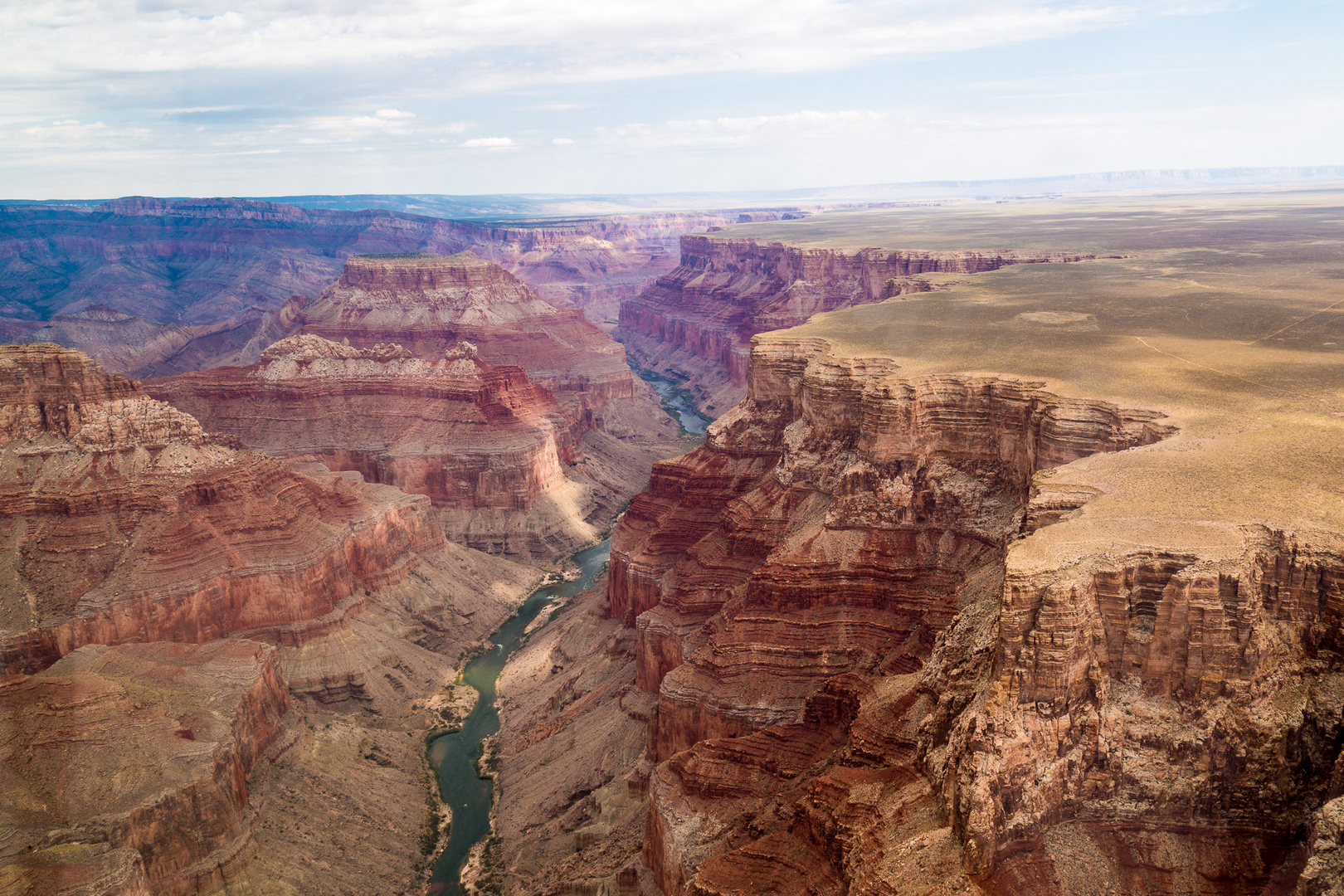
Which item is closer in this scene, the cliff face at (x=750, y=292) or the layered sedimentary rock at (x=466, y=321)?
the cliff face at (x=750, y=292)

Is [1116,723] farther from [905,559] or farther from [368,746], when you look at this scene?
[368,746]

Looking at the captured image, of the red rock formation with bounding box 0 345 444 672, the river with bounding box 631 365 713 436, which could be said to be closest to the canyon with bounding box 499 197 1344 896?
the red rock formation with bounding box 0 345 444 672

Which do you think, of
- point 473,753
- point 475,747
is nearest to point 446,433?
point 475,747

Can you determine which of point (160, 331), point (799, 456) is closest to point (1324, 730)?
point (799, 456)

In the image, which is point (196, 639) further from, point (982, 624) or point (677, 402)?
point (677, 402)

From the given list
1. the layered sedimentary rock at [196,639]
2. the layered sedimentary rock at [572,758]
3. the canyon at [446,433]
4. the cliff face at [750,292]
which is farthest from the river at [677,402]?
the layered sedimentary rock at [572,758]

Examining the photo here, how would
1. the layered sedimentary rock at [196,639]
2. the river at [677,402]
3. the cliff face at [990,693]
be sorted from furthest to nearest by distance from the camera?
the river at [677,402] < the layered sedimentary rock at [196,639] < the cliff face at [990,693]

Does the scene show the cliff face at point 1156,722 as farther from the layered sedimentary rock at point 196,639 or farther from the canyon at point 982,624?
the layered sedimentary rock at point 196,639
